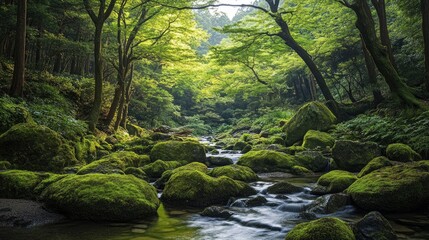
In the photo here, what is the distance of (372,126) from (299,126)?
310cm

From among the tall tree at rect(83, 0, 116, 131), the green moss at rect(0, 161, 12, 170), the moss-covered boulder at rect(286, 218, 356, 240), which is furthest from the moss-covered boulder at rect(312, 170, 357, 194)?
the tall tree at rect(83, 0, 116, 131)

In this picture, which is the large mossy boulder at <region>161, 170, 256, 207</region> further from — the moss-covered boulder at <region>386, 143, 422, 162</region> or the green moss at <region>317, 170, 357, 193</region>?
the moss-covered boulder at <region>386, 143, 422, 162</region>

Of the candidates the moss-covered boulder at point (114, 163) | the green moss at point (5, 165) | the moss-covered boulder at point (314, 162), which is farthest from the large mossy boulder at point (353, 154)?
the green moss at point (5, 165)

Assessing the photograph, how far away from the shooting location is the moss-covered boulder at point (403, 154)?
8.98 m

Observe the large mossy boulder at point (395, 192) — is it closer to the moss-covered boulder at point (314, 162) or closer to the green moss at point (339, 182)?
the green moss at point (339, 182)

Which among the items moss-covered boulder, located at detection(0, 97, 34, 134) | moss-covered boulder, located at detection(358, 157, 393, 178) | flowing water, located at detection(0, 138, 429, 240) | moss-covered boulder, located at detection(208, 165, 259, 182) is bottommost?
flowing water, located at detection(0, 138, 429, 240)

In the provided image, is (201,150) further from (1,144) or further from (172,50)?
(172,50)

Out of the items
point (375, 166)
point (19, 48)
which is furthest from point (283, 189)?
point (19, 48)

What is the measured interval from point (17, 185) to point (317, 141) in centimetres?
1011

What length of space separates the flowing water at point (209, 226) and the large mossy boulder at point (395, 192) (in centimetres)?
22

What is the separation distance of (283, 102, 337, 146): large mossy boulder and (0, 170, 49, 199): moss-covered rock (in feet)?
35.0

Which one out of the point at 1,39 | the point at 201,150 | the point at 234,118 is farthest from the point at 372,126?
the point at 234,118

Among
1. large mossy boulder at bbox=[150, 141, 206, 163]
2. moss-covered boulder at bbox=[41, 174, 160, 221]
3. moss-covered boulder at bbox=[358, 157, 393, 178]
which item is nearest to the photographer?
moss-covered boulder at bbox=[41, 174, 160, 221]

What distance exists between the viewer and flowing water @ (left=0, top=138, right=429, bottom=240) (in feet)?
15.4
